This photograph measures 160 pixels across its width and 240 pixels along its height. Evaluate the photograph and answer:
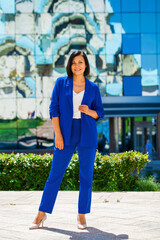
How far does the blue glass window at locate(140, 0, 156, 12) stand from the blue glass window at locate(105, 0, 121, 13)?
1750 mm

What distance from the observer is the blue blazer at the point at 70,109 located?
4.46 metres

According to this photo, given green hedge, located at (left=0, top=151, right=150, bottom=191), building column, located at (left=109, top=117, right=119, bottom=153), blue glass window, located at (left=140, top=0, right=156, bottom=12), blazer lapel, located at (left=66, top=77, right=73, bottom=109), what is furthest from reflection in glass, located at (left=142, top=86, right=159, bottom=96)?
blazer lapel, located at (left=66, top=77, right=73, bottom=109)

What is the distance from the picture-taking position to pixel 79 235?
4.12m

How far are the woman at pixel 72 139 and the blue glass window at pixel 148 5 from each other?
27408mm

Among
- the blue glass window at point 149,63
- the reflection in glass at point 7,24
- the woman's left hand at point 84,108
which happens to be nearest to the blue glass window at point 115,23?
the blue glass window at point 149,63

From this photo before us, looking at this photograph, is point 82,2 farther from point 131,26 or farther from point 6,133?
A: point 6,133

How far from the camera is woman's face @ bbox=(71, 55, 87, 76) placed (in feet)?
15.3

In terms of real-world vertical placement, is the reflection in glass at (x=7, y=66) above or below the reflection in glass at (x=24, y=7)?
below

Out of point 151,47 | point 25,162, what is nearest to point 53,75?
point 151,47

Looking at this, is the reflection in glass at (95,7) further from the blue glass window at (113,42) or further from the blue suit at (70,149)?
the blue suit at (70,149)

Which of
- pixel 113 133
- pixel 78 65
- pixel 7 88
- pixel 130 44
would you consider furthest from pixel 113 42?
pixel 78 65

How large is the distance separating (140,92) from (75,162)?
854 inches

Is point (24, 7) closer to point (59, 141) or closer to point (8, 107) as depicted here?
point (8, 107)

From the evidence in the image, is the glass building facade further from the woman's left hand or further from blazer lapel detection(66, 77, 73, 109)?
the woman's left hand
